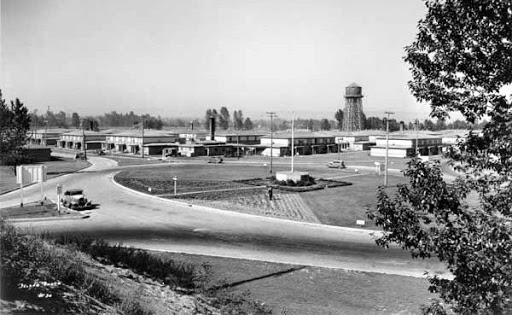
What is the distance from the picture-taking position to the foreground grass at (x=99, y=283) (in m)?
11.4

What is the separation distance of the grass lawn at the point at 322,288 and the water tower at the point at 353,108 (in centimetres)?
15622

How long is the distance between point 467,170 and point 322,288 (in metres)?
11.7

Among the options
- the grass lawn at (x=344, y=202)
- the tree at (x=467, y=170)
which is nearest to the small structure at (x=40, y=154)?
the grass lawn at (x=344, y=202)

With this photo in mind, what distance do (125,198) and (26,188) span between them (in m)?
13.6

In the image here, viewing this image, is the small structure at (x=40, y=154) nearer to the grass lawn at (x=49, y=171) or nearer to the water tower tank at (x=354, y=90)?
the grass lawn at (x=49, y=171)

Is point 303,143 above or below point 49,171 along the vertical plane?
above

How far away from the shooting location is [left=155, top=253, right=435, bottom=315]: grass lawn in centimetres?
1697

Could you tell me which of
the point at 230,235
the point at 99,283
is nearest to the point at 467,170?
the point at 99,283

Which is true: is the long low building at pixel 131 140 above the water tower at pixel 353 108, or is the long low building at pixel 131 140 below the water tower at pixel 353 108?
below

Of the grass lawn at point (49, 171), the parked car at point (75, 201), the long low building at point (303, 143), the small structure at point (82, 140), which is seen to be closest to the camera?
the parked car at point (75, 201)

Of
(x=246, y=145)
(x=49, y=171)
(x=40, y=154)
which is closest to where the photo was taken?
(x=49, y=171)

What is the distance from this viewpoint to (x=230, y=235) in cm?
2844

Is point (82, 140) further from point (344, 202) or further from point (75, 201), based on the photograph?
point (344, 202)

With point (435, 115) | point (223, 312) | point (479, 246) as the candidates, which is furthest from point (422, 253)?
point (223, 312)
